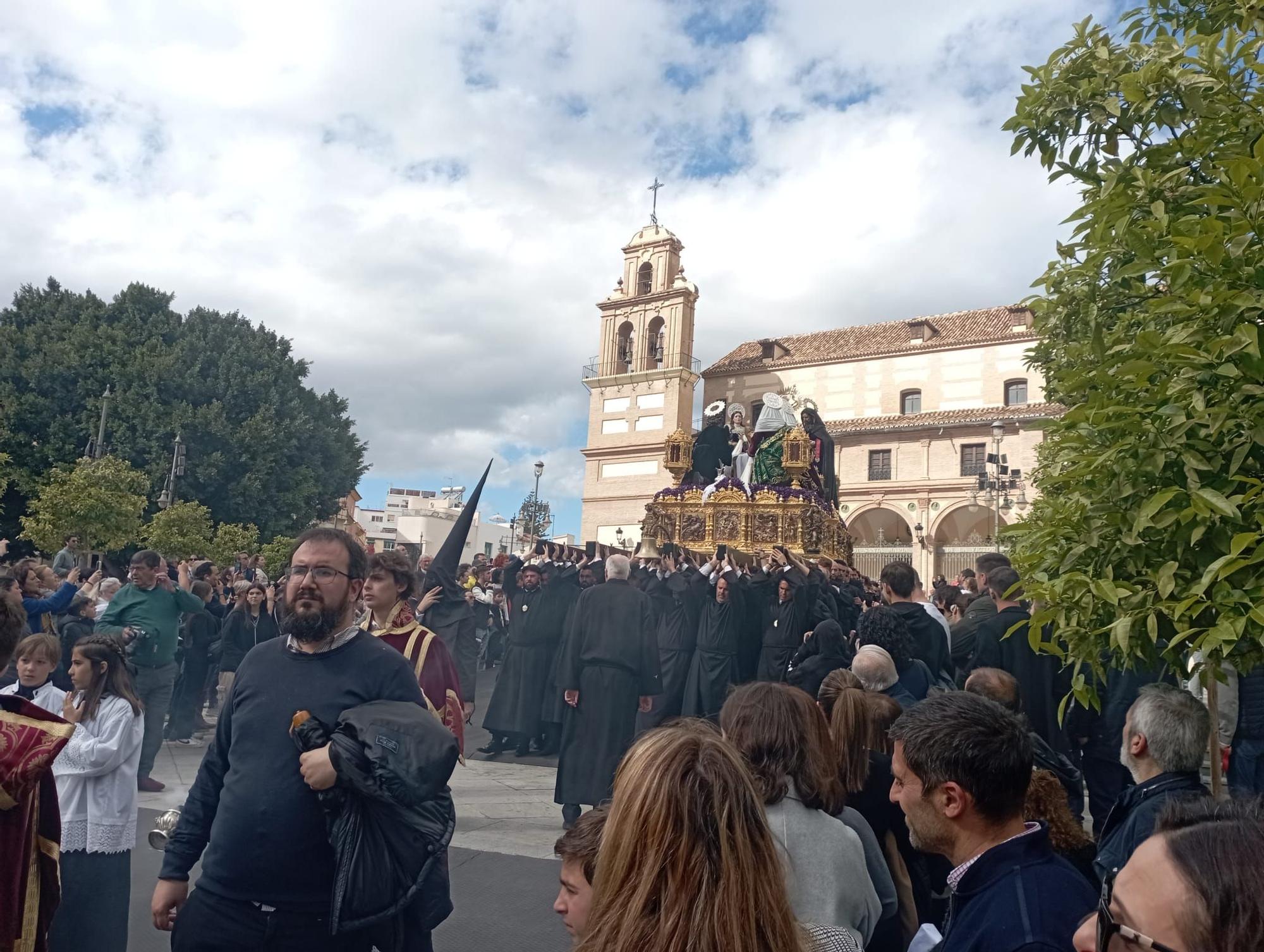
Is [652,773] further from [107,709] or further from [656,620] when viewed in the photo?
[656,620]

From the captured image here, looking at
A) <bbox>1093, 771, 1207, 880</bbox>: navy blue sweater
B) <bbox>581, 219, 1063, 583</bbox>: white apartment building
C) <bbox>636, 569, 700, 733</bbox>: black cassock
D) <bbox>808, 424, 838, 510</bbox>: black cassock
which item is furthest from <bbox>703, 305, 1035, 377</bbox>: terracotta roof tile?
<bbox>1093, 771, 1207, 880</bbox>: navy blue sweater

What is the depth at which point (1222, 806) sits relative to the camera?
1.50 m

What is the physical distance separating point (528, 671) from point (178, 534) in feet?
55.5

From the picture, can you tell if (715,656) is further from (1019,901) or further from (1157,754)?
(1019,901)

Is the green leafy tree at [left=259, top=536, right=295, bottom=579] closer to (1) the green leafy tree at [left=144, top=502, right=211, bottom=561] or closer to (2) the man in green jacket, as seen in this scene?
(1) the green leafy tree at [left=144, top=502, right=211, bottom=561]

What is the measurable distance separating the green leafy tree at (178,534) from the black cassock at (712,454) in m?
12.8

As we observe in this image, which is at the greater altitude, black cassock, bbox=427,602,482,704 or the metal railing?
the metal railing

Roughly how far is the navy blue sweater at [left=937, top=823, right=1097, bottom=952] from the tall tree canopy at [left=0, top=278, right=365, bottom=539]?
2957 cm

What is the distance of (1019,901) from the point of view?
208cm

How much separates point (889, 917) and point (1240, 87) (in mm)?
3121

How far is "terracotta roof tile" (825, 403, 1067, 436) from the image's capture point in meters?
38.1

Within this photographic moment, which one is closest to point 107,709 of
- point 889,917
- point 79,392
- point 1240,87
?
point 889,917

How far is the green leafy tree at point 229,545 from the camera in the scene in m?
23.9

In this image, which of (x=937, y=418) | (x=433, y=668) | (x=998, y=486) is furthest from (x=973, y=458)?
(x=433, y=668)
